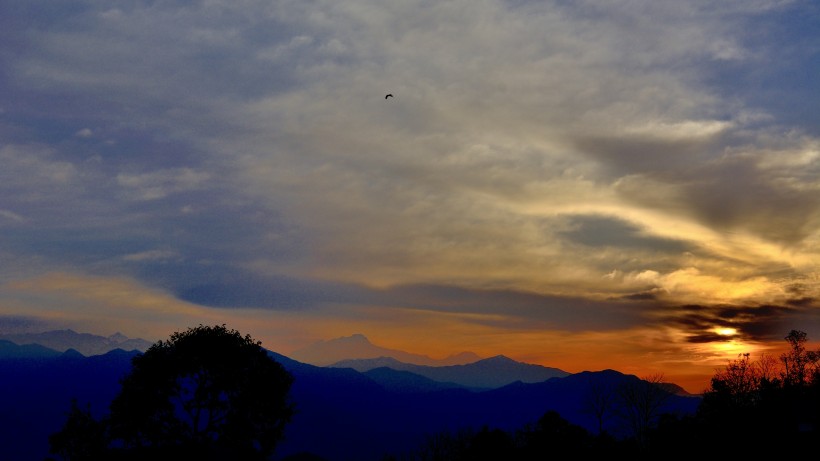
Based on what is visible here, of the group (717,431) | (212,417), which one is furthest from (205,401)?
(717,431)

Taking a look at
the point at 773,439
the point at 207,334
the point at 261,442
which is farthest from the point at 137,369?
the point at 773,439

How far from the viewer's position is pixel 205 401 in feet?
278

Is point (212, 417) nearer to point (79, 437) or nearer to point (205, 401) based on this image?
point (205, 401)

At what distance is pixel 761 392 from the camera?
14425cm

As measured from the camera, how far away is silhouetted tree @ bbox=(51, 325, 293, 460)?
268ft

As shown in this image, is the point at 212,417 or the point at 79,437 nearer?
the point at 212,417

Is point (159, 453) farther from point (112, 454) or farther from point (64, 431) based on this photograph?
point (64, 431)

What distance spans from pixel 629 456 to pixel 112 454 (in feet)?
297

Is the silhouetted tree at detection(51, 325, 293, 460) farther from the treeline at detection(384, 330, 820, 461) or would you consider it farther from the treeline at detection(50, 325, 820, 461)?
the treeline at detection(384, 330, 820, 461)

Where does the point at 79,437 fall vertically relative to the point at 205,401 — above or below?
below

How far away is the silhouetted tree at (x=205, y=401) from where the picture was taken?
81812 mm

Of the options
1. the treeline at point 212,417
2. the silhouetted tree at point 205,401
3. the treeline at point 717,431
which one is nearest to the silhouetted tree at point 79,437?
the treeline at point 212,417

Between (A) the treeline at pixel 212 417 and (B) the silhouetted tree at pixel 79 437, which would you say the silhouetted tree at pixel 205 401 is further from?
(B) the silhouetted tree at pixel 79 437

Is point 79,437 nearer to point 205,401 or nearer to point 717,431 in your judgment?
point 205,401
